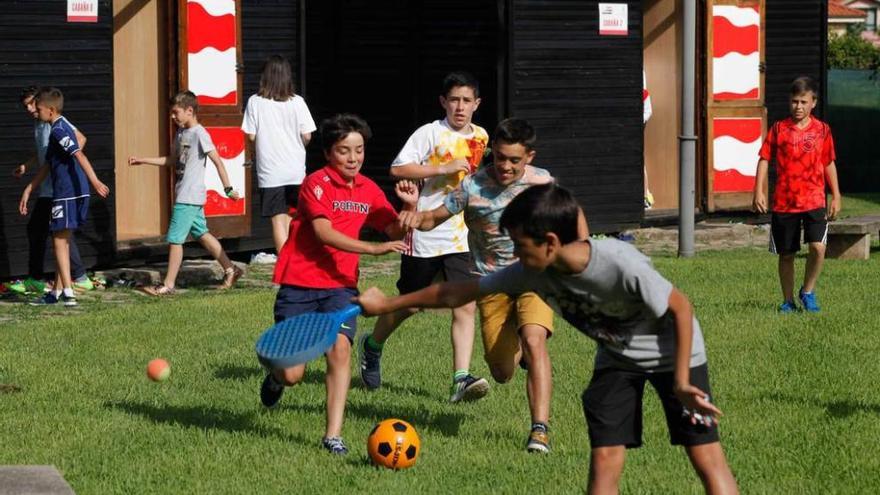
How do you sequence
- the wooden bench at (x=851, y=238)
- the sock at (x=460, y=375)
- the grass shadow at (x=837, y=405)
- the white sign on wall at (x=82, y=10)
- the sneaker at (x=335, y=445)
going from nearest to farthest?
the sneaker at (x=335, y=445), the grass shadow at (x=837, y=405), the sock at (x=460, y=375), the white sign on wall at (x=82, y=10), the wooden bench at (x=851, y=238)

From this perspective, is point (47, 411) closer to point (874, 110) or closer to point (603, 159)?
point (603, 159)

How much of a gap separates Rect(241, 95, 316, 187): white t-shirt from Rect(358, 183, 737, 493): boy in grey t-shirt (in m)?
8.42

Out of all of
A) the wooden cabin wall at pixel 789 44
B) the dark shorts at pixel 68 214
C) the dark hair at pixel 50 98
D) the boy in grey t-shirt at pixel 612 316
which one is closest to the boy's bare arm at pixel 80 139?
the dark hair at pixel 50 98

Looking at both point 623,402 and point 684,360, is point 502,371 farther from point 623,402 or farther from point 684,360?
point 684,360

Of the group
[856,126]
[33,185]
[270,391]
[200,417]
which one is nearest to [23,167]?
[33,185]

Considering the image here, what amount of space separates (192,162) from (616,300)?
916 cm

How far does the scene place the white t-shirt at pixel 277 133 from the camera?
47.2 ft

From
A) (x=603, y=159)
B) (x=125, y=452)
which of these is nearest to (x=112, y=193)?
(x=603, y=159)

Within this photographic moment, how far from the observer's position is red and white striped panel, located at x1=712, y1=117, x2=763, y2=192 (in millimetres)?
19438

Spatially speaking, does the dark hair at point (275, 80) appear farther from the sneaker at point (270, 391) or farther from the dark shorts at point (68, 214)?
the sneaker at point (270, 391)

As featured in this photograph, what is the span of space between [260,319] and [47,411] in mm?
3551

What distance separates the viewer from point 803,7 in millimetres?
20344

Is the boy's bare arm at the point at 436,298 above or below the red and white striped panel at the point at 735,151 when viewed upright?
below

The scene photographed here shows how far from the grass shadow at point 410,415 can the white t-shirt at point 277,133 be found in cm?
577
